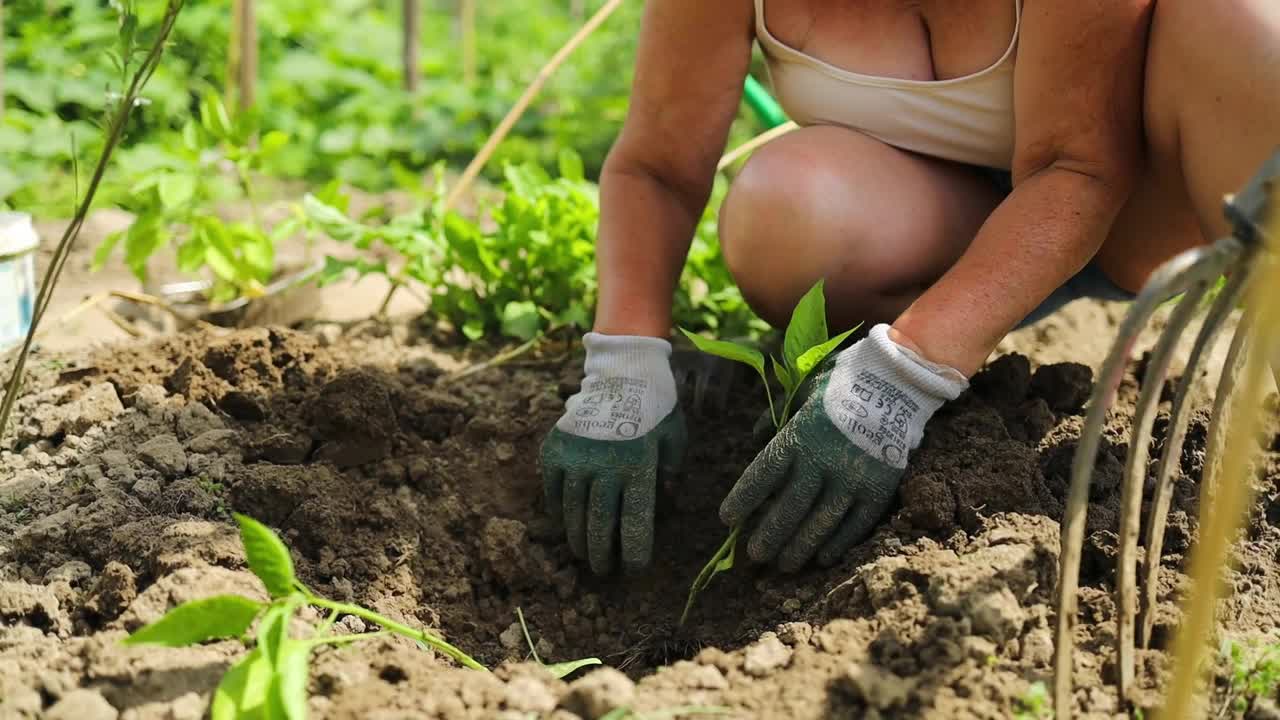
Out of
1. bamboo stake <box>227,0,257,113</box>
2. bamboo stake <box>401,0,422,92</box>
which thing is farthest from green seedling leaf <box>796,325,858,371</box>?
bamboo stake <box>401,0,422,92</box>

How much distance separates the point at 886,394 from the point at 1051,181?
372mm

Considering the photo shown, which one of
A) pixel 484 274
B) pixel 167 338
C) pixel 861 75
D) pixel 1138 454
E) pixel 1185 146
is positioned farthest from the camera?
pixel 484 274

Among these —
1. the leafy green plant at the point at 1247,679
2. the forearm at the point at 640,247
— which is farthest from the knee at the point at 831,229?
the leafy green plant at the point at 1247,679

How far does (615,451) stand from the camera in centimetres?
168

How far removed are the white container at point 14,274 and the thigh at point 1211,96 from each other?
187 centimetres

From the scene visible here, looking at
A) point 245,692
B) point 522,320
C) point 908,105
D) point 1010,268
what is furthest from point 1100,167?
point 245,692

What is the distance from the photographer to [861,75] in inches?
73.0

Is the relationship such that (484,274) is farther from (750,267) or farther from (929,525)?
(929,525)

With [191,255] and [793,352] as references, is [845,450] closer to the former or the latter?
[793,352]

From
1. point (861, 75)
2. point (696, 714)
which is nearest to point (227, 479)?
point (696, 714)

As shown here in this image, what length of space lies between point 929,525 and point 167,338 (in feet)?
4.50

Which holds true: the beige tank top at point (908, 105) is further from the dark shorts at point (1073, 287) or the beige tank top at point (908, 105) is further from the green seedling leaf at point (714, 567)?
the green seedling leaf at point (714, 567)

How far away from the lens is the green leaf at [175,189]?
2406 mm

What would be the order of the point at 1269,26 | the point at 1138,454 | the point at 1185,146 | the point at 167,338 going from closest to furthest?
the point at 1138,454 < the point at 1269,26 < the point at 1185,146 < the point at 167,338
